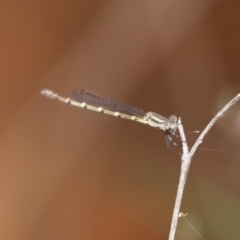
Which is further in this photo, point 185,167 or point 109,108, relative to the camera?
point 109,108

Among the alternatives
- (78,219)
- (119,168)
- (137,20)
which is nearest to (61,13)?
(137,20)

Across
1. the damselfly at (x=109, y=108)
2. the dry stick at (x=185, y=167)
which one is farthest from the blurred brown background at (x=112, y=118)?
the dry stick at (x=185, y=167)

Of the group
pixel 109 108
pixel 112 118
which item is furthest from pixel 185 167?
pixel 112 118

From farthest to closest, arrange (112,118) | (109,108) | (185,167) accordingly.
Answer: (112,118), (109,108), (185,167)

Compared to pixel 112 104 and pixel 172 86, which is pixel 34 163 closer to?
pixel 112 104

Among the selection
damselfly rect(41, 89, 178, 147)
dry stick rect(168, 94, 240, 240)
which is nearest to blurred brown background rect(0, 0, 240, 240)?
damselfly rect(41, 89, 178, 147)

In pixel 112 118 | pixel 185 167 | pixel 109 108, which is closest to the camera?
pixel 185 167

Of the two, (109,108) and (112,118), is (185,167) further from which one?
(112,118)

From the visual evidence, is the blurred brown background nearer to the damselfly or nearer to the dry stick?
the damselfly

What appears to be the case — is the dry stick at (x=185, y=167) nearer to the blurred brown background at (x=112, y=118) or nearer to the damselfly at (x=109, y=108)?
the damselfly at (x=109, y=108)
